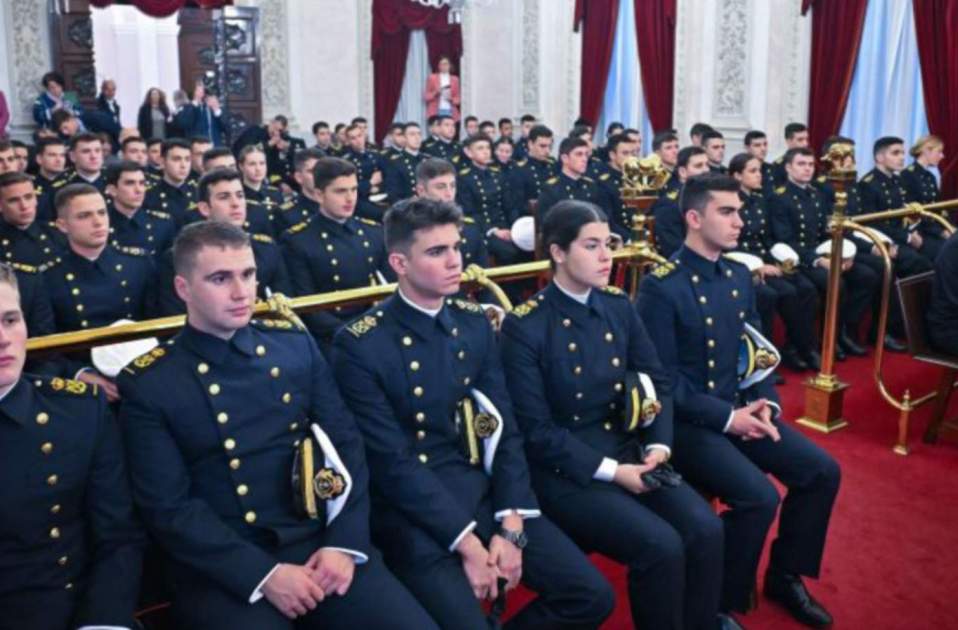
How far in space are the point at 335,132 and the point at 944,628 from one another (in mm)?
9872

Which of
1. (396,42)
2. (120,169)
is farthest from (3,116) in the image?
(120,169)

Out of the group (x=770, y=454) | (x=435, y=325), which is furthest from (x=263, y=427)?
(x=770, y=454)

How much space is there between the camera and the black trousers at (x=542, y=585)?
208cm

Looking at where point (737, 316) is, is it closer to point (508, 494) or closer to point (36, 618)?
point (508, 494)

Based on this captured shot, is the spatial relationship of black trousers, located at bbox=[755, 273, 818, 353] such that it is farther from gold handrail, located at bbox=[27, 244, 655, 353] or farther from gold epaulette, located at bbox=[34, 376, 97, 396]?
gold epaulette, located at bbox=[34, 376, 97, 396]

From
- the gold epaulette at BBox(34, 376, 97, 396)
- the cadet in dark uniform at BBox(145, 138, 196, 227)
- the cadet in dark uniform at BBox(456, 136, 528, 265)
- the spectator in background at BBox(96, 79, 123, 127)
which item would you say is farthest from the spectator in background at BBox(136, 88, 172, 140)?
the gold epaulette at BBox(34, 376, 97, 396)

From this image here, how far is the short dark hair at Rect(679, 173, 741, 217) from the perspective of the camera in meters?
2.96

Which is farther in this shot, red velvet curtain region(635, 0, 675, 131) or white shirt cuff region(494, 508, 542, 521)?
red velvet curtain region(635, 0, 675, 131)

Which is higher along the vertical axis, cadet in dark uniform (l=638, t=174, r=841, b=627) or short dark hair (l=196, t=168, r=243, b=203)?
short dark hair (l=196, t=168, r=243, b=203)

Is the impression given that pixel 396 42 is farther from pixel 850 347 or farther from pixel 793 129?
pixel 850 347

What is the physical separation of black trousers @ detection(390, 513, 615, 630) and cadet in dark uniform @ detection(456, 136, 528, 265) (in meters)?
4.63

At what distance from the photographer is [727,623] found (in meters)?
2.58

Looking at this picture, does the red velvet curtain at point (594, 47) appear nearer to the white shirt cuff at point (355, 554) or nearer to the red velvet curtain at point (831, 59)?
the red velvet curtain at point (831, 59)

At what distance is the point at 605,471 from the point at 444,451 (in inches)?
17.3
